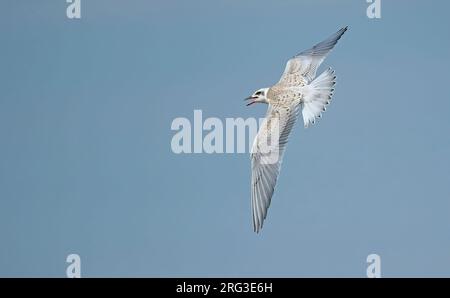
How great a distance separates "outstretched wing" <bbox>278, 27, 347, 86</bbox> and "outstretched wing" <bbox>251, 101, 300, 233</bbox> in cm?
40

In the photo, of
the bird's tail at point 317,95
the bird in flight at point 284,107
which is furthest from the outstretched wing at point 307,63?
the bird's tail at point 317,95

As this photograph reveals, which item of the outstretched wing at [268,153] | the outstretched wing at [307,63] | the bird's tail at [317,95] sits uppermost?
the outstretched wing at [307,63]

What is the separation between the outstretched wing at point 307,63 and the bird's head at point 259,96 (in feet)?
0.60

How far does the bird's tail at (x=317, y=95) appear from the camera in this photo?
10242mm

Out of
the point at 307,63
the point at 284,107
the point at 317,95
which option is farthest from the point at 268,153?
the point at 307,63

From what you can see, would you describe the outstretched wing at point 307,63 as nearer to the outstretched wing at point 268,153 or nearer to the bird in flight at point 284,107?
the bird in flight at point 284,107

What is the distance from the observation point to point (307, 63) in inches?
427

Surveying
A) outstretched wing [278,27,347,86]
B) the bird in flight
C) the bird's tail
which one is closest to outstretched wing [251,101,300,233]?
the bird in flight

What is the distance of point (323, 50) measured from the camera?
10844 mm

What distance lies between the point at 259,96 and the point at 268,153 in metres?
1.02

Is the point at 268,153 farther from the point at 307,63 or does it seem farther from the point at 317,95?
the point at 307,63
